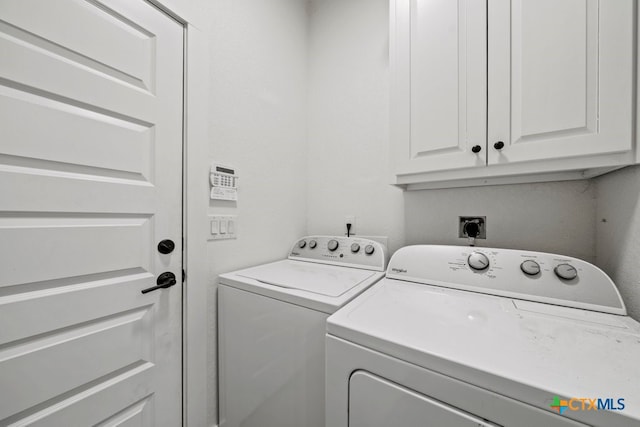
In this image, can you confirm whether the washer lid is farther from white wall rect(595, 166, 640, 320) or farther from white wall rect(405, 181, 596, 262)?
white wall rect(595, 166, 640, 320)

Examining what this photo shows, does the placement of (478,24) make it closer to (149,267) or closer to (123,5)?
(123,5)

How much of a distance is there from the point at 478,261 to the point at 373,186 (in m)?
0.76

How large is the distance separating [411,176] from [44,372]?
1548 millimetres

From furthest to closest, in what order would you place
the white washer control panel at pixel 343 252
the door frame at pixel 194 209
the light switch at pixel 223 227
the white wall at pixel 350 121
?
the white wall at pixel 350 121, the white washer control panel at pixel 343 252, the light switch at pixel 223 227, the door frame at pixel 194 209

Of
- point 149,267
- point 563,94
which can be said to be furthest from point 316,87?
point 149,267

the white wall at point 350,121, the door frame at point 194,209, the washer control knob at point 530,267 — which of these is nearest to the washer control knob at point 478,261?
the washer control knob at point 530,267

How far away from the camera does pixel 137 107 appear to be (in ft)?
3.01

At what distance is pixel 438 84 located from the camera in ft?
3.40

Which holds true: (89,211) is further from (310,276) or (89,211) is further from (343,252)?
(343,252)

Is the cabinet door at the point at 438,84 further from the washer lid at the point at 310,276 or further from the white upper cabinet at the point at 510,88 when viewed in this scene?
the washer lid at the point at 310,276

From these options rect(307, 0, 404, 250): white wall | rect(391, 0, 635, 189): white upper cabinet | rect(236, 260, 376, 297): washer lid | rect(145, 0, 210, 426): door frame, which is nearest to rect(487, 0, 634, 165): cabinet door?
rect(391, 0, 635, 189): white upper cabinet

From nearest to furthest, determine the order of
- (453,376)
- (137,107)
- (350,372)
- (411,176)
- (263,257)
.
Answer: (453,376)
(350,372)
(137,107)
(411,176)
(263,257)

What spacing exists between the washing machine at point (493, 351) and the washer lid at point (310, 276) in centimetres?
13

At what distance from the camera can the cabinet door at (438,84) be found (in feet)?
3.14
